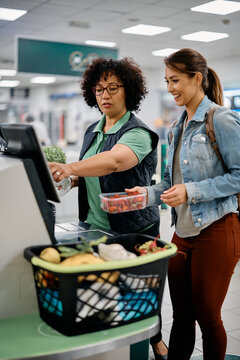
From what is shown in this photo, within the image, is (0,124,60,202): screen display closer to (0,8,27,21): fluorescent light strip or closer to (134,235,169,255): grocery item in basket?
(134,235,169,255): grocery item in basket

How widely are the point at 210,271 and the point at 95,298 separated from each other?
2.70ft

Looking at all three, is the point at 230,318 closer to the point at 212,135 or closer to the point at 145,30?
the point at 212,135

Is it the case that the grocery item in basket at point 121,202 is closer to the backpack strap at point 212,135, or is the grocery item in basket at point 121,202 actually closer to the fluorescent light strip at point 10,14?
the backpack strap at point 212,135

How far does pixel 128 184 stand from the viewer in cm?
198

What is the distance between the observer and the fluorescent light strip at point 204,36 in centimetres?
884

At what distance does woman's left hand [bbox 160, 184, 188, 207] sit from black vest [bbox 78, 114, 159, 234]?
1.08ft

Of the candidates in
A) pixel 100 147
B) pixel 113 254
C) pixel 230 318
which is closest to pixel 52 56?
pixel 230 318

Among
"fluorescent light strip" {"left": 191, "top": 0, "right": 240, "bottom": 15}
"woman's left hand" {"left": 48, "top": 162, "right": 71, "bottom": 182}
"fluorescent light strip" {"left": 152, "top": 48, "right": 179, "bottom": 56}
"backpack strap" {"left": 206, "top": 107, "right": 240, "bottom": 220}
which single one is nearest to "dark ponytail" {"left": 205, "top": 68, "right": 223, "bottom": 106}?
"backpack strap" {"left": 206, "top": 107, "right": 240, "bottom": 220}

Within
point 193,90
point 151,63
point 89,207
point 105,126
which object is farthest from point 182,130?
point 151,63

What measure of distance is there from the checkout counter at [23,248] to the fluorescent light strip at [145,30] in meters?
7.57

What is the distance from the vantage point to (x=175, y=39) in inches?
373

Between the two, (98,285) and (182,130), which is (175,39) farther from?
(98,285)

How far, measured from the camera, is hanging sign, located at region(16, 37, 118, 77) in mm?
6861

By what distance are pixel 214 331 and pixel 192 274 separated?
0.81 ft
